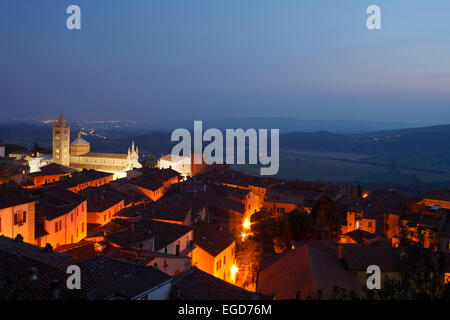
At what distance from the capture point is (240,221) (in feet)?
126

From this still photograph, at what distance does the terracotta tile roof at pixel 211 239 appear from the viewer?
23922 mm

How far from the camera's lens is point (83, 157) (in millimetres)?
77500

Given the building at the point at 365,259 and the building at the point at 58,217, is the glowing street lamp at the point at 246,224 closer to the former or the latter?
the building at the point at 58,217

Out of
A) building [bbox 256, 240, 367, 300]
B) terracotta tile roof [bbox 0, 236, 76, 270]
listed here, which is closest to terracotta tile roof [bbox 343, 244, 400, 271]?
building [bbox 256, 240, 367, 300]

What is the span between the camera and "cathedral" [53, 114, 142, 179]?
2840 inches

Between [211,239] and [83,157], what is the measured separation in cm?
5894

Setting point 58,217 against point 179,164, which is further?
point 179,164

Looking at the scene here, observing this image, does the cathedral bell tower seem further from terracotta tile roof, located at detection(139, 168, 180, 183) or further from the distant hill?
the distant hill

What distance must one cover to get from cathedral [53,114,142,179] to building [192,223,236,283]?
1804 inches

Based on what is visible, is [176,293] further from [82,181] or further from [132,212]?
[82,181]

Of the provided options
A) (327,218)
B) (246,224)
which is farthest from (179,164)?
(327,218)

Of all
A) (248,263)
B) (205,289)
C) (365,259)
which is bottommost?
(248,263)

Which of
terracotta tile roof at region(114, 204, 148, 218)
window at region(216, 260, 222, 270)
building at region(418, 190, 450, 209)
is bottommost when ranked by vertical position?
window at region(216, 260, 222, 270)

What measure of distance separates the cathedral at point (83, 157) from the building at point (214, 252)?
4581 cm
